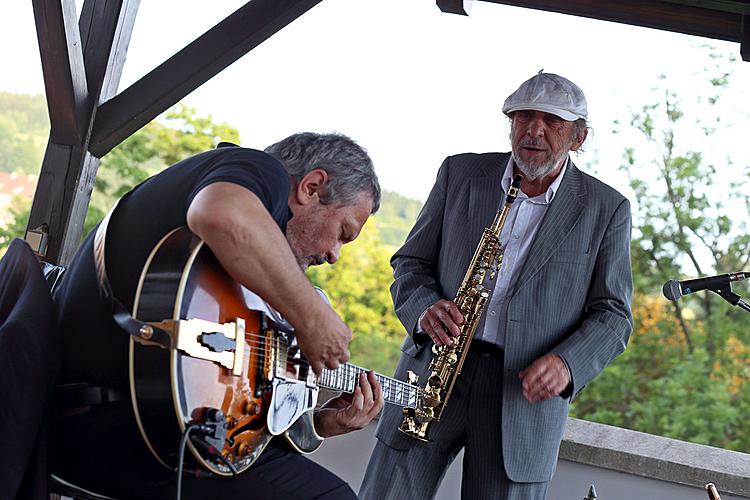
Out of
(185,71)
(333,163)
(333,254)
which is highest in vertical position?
(185,71)

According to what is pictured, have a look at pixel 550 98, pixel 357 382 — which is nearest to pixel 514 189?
pixel 550 98

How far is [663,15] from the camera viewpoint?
3547 mm

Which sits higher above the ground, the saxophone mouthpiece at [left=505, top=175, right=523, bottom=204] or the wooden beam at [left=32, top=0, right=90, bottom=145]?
the wooden beam at [left=32, top=0, right=90, bottom=145]

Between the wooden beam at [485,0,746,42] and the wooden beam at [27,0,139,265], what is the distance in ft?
5.24

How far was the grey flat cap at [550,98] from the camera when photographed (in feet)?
9.16

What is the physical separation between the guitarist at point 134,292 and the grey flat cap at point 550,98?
2.73ft

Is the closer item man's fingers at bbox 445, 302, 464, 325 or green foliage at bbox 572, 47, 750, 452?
man's fingers at bbox 445, 302, 464, 325

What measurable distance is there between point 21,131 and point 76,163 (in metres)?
6.25

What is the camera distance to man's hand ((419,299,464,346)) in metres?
2.67

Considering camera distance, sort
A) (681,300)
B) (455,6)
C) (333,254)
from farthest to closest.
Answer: (681,300) → (455,6) → (333,254)

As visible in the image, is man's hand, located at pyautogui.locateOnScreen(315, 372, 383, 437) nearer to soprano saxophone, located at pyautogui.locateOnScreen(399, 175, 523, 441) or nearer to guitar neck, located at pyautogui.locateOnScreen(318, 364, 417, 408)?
guitar neck, located at pyautogui.locateOnScreen(318, 364, 417, 408)

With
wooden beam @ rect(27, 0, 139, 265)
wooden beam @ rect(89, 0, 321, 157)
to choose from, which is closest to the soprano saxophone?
wooden beam @ rect(89, 0, 321, 157)

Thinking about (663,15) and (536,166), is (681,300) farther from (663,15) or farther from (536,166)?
(536,166)

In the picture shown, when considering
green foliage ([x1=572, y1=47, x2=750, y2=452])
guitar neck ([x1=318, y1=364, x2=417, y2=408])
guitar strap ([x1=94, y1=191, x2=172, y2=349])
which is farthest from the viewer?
green foliage ([x1=572, y1=47, x2=750, y2=452])
